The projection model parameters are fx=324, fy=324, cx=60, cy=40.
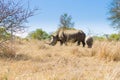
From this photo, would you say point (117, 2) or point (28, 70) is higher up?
point (117, 2)

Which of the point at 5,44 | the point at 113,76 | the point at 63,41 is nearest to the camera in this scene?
the point at 113,76

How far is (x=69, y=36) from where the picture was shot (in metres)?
22.3

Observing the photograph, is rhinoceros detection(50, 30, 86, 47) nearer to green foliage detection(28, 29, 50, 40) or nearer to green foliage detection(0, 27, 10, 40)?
green foliage detection(0, 27, 10, 40)

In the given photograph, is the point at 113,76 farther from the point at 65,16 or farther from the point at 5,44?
the point at 65,16

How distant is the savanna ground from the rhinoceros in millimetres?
10343

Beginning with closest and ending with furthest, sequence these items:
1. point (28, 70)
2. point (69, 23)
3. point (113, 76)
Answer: point (113, 76)
point (28, 70)
point (69, 23)

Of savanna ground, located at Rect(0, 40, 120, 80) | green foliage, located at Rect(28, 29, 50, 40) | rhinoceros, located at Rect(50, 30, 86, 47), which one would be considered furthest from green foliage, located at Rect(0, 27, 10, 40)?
green foliage, located at Rect(28, 29, 50, 40)

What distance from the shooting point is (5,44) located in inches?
423

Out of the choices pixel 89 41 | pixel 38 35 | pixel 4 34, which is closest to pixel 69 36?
pixel 89 41

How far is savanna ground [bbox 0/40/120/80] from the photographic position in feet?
17.7

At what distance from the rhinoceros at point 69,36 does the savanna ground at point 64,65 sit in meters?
10.3

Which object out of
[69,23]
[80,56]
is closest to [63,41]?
[80,56]

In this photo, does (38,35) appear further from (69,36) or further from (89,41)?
(89,41)

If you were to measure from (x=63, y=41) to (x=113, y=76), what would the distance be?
56.7ft
